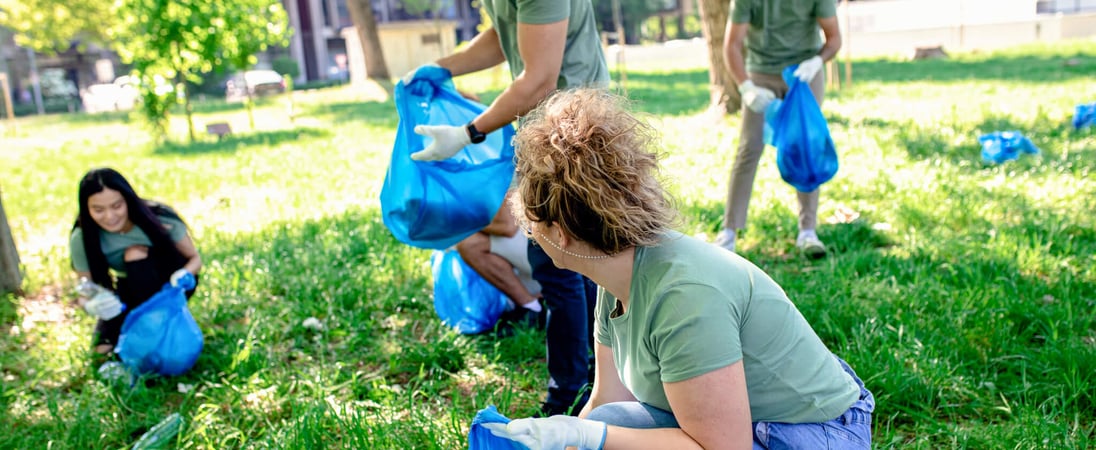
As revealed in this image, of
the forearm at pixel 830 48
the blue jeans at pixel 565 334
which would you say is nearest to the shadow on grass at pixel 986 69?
the forearm at pixel 830 48

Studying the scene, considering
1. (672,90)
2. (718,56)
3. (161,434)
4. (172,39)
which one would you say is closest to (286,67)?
(672,90)

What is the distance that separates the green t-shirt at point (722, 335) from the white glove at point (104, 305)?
225 centimetres

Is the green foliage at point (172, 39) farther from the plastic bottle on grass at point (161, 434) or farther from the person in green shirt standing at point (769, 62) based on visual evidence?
the plastic bottle on grass at point (161, 434)

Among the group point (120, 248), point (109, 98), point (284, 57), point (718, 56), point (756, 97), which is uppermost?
point (284, 57)

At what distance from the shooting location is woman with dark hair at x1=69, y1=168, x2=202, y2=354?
3.08 meters

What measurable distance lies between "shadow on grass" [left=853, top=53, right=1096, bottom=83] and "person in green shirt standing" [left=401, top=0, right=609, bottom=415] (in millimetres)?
9777

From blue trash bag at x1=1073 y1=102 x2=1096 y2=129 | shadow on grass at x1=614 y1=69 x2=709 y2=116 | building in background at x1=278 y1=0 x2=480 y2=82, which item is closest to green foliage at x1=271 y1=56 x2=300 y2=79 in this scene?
building in background at x1=278 y1=0 x2=480 y2=82

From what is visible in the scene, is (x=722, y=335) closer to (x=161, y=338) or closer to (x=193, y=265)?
(x=161, y=338)

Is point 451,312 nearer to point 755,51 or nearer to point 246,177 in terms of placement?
point 755,51

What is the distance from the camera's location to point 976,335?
2.67 m

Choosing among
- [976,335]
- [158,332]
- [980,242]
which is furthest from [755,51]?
[158,332]

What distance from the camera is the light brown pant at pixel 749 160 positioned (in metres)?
3.85

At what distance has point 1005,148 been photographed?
539cm

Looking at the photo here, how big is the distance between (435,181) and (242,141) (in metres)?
8.18
